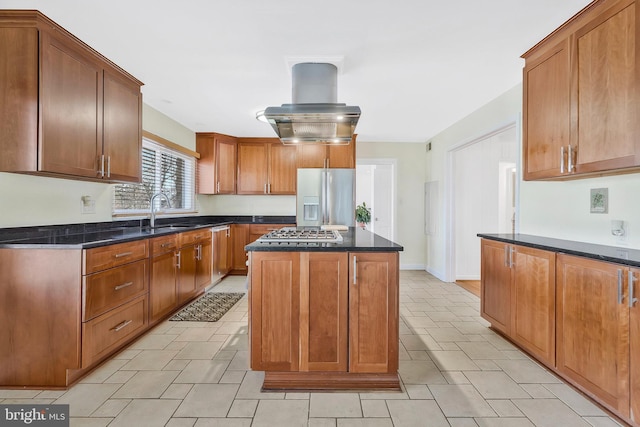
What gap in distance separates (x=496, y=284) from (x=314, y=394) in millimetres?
1871

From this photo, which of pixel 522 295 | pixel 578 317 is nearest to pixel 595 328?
pixel 578 317

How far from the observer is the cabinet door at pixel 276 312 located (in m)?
1.98

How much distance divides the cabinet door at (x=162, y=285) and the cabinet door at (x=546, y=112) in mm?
3355

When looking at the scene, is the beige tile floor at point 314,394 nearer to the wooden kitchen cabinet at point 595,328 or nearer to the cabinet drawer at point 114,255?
the wooden kitchen cabinet at point 595,328

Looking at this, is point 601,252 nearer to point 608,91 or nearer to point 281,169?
point 608,91

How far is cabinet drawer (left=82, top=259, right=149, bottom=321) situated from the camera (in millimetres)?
2051

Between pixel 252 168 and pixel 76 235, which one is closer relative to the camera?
pixel 76 235

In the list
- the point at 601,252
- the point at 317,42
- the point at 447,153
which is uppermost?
the point at 317,42

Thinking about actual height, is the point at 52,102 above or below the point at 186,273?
above

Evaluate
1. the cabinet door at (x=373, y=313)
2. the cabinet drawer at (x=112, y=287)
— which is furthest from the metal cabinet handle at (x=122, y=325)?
the cabinet door at (x=373, y=313)

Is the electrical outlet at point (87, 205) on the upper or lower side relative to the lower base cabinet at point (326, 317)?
upper

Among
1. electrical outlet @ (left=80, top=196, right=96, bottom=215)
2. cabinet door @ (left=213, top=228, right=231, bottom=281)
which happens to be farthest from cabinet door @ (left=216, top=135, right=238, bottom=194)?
electrical outlet @ (left=80, top=196, right=96, bottom=215)

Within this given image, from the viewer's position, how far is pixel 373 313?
6.49 ft

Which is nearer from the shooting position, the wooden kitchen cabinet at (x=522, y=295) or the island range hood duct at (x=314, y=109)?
the wooden kitchen cabinet at (x=522, y=295)
